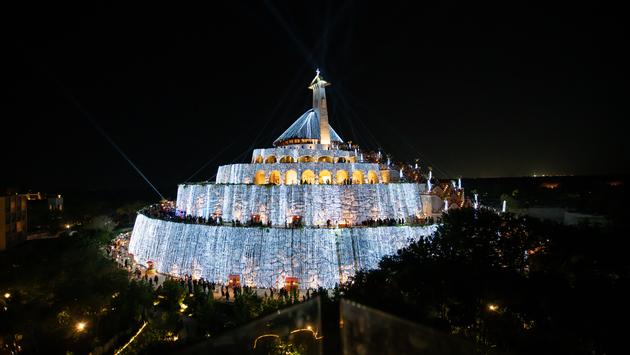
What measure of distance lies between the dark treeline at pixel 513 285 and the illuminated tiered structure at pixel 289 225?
Result: 774 centimetres

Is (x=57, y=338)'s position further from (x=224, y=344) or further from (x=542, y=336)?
(x=542, y=336)

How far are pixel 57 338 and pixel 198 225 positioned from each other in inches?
426

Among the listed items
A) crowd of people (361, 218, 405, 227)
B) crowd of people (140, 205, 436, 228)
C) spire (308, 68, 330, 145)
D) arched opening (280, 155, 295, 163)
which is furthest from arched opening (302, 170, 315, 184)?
spire (308, 68, 330, 145)

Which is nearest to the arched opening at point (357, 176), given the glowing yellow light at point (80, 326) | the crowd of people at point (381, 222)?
the crowd of people at point (381, 222)

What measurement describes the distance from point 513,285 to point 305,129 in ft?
106

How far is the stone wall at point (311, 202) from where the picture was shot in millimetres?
25797

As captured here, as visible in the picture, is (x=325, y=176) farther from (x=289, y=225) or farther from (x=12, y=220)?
(x=12, y=220)

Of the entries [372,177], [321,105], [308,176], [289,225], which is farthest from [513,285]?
[321,105]

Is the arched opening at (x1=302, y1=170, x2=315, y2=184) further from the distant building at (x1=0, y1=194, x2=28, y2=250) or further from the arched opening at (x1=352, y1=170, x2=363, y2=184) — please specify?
the distant building at (x1=0, y1=194, x2=28, y2=250)

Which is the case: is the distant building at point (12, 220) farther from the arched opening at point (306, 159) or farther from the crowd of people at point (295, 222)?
the arched opening at point (306, 159)

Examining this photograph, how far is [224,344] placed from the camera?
17.0 ft

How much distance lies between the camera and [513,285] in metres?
11.1

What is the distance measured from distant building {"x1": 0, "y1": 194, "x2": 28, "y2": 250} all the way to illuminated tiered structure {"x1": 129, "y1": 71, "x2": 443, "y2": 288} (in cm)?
1340

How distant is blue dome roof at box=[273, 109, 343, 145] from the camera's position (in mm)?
40688
